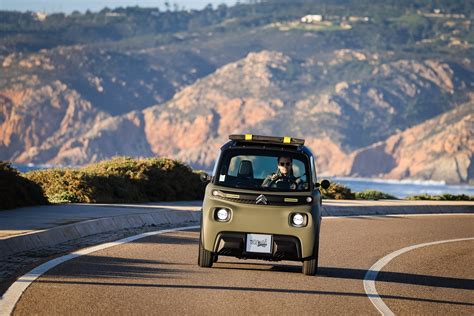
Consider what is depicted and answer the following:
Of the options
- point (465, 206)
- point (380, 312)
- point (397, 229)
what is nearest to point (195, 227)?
point (397, 229)

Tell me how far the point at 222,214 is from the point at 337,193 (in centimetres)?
2437

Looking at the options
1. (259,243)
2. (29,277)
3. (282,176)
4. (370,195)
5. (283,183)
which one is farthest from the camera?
(370,195)

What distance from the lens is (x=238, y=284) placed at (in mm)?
14078

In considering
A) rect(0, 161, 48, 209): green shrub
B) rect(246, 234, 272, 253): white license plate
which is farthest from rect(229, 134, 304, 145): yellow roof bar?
rect(0, 161, 48, 209): green shrub

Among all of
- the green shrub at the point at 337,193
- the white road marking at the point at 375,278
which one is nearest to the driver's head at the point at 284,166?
the white road marking at the point at 375,278

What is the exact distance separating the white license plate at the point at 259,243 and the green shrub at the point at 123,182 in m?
11.6

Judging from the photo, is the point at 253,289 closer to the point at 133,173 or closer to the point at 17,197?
the point at 17,197

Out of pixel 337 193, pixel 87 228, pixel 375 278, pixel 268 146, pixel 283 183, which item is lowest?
pixel 337 193

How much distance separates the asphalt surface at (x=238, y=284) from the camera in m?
12.1

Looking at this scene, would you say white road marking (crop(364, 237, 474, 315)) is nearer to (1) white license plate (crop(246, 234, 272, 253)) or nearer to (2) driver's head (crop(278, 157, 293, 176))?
(1) white license plate (crop(246, 234, 272, 253))

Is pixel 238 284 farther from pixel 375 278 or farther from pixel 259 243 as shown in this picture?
pixel 375 278

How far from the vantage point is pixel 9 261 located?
49.3 feet

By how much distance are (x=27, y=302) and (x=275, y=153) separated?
17.9ft

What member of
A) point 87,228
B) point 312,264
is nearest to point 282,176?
point 312,264
